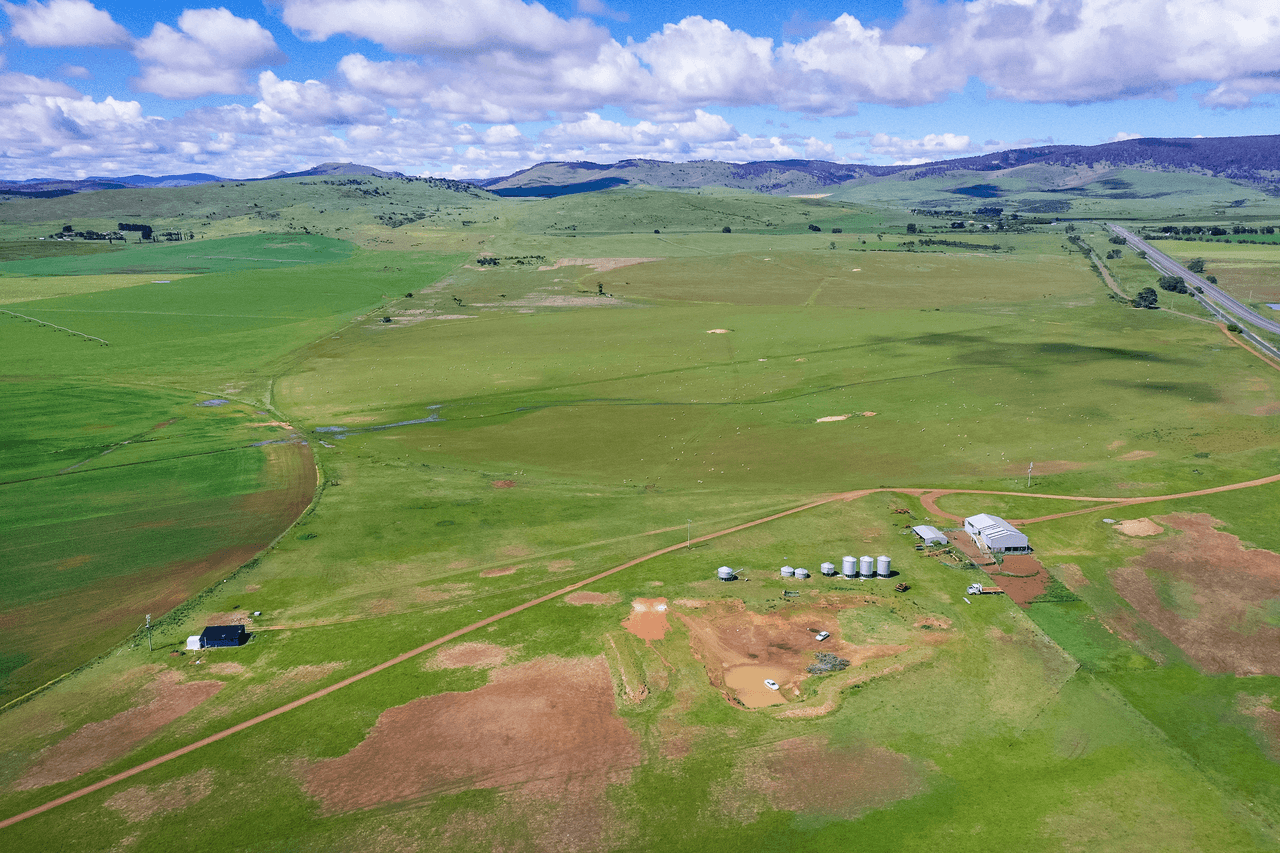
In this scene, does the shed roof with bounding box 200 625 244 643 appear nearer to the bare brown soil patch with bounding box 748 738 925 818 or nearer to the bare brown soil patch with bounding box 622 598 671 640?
the bare brown soil patch with bounding box 622 598 671 640

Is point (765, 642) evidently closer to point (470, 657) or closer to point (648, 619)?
point (648, 619)

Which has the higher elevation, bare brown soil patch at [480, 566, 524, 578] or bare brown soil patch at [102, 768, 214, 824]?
bare brown soil patch at [480, 566, 524, 578]

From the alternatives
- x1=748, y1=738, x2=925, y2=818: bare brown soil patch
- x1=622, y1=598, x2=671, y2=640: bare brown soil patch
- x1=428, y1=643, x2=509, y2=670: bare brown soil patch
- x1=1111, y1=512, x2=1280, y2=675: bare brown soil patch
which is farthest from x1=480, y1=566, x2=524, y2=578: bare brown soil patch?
x1=1111, y1=512, x2=1280, y2=675: bare brown soil patch

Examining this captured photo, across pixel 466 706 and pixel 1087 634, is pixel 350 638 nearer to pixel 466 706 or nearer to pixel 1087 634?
pixel 466 706

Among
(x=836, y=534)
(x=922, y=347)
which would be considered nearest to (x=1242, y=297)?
(x=922, y=347)

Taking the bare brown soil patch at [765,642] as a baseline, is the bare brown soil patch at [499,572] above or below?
above

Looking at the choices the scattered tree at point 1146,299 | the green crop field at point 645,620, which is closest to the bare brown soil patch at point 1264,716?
the green crop field at point 645,620

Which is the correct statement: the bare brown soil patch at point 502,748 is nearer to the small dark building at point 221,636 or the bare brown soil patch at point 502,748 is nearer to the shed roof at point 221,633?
the small dark building at point 221,636

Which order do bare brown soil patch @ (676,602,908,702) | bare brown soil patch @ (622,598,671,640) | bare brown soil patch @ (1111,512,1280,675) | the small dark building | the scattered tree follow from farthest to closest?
the scattered tree < bare brown soil patch @ (622,598,671,640) < the small dark building < bare brown soil patch @ (1111,512,1280,675) < bare brown soil patch @ (676,602,908,702)
